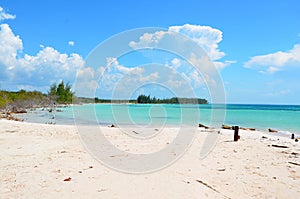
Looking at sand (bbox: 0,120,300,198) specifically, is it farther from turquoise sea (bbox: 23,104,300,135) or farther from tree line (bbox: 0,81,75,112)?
tree line (bbox: 0,81,75,112)

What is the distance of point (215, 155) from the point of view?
9.03 m

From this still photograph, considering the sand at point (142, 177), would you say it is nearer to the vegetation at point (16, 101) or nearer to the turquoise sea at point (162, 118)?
the turquoise sea at point (162, 118)

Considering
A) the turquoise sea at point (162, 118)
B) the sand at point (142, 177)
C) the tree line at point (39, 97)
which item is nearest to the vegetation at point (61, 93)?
the tree line at point (39, 97)

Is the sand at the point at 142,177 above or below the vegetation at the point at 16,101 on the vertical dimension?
below

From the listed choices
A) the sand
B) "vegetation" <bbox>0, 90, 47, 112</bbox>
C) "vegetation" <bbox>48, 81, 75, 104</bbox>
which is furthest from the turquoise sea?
"vegetation" <bbox>48, 81, 75, 104</bbox>

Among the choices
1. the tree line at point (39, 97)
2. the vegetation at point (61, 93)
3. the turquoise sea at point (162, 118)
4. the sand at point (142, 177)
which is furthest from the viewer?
the vegetation at point (61, 93)

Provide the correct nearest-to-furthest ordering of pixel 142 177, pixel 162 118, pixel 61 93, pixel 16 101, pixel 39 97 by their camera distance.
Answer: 1. pixel 142 177
2. pixel 162 118
3. pixel 16 101
4. pixel 39 97
5. pixel 61 93

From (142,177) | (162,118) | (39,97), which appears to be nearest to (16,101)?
(39,97)

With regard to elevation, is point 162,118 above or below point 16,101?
below

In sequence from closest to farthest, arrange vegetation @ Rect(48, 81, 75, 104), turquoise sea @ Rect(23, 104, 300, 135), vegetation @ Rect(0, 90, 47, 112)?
1. turquoise sea @ Rect(23, 104, 300, 135)
2. vegetation @ Rect(0, 90, 47, 112)
3. vegetation @ Rect(48, 81, 75, 104)

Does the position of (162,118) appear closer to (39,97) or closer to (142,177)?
(142,177)

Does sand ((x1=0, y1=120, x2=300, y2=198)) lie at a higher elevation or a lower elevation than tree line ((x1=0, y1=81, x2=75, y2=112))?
lower

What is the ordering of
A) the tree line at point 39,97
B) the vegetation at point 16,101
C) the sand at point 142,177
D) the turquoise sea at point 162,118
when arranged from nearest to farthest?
1. the sand at point 142,177
2. the turquoise sea at point 162,118
3. the vegetation at point 16,101
4. the tree line at point 39,97

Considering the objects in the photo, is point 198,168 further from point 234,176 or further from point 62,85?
point 62,85
